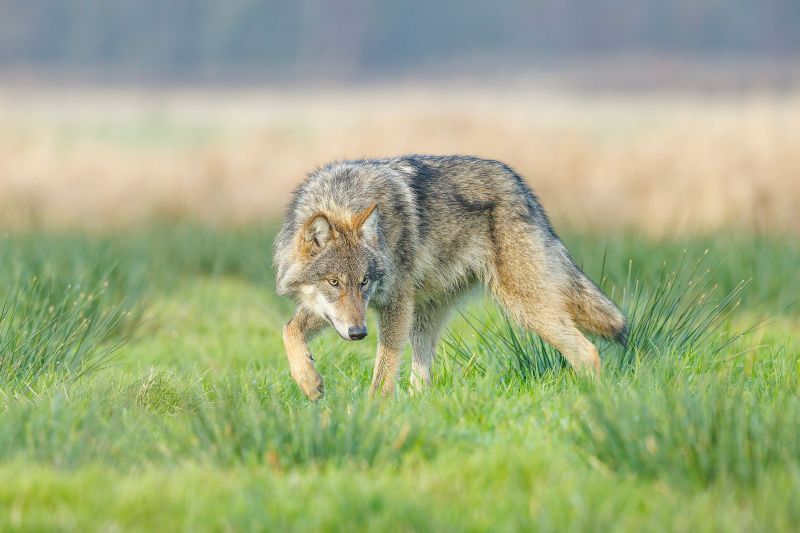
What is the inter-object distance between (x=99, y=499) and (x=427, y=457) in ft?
4.82

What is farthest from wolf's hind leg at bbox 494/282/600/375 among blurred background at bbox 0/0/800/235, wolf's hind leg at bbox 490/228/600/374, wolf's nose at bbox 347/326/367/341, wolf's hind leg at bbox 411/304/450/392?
blurred background at bbox 0/0/800/235

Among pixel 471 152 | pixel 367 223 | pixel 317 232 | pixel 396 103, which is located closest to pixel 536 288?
pixel 367 223

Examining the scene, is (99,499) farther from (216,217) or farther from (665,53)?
(665,53)

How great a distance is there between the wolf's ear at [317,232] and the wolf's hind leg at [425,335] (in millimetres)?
981

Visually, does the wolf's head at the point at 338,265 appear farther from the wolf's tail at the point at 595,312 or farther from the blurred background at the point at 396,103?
the blurred background at the point at 396,103

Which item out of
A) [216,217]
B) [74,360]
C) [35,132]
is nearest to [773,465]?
[74,360]

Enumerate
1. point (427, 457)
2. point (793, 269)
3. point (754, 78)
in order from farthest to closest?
point (754, 78)
point (793, 269)
point (427, 457)

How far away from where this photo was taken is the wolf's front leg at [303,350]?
6.31 m

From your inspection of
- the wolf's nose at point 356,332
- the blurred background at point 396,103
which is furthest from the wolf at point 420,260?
the blurred background at point 396,103

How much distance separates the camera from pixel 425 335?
7.16 m

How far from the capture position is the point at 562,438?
5082mm

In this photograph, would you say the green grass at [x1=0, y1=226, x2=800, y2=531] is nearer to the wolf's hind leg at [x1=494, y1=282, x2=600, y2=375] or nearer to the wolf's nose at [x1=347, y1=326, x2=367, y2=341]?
the wolf's hind leg at [x1=494, y1=282, x2=600, y2=375]

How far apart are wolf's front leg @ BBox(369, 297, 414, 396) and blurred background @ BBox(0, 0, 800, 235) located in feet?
18.7

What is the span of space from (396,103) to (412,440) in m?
32.0
